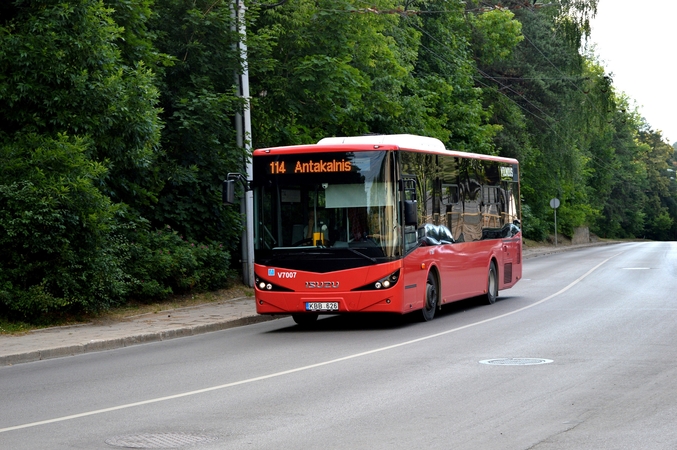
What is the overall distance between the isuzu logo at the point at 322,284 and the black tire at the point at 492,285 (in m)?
6.55

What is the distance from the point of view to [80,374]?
12789mm

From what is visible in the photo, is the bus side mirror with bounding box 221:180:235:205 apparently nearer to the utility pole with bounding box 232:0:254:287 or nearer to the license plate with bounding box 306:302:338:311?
the license plate with bounding box 306:302:338:311

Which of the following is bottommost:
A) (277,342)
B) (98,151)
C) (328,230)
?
(277,342)

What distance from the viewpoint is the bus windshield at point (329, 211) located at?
56.1ft

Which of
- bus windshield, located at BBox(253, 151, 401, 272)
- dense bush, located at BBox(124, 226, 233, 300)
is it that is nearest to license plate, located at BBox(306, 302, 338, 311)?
bus windshield, located at BBox(253, 151, 401, 272)

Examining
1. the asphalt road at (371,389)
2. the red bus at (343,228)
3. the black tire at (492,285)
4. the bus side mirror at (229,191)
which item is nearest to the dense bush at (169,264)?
the asphalt road at (371,389)

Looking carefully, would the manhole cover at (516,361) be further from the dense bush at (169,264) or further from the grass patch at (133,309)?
the dense bush at (169,264)

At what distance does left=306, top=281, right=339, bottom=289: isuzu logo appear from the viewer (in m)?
17.2

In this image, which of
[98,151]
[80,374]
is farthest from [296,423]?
[98,151]

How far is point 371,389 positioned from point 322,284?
673 cm

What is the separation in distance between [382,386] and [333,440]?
294 cm

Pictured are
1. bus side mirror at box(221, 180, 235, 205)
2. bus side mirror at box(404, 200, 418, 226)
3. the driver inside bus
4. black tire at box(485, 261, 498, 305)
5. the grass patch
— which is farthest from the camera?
black tire at box(485, 261, 498, 305)

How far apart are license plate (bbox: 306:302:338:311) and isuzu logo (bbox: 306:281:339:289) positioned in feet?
0.90

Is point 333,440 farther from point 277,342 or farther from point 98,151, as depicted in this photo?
point 98,151
